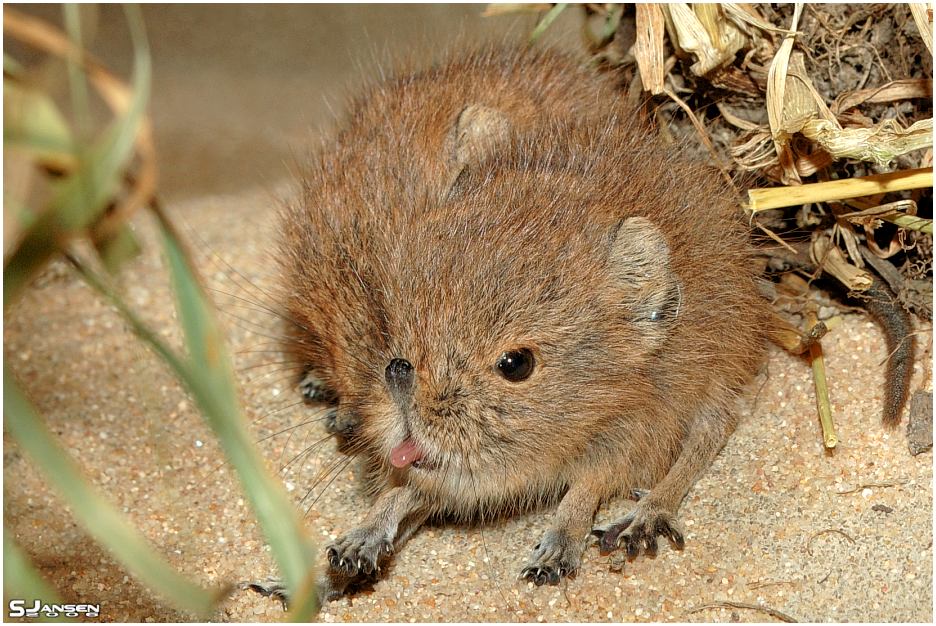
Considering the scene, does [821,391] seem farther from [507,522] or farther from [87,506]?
[87,506]

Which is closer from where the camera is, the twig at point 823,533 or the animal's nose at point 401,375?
the animal's nose at point 401,375

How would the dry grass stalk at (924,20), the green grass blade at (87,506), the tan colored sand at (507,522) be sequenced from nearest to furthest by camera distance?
the green grass blade at (87,506)
the tan colored sand at (507,522)
the dry grass stalk at (924,20)

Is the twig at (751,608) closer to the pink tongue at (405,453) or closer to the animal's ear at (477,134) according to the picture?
the pink tongue at (405,453)

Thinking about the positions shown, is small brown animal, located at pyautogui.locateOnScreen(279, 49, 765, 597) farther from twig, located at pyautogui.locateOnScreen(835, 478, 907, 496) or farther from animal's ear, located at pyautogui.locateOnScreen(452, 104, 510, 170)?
twig, located at pyautogui.locateOnScreen(835, 478, 907, 496)

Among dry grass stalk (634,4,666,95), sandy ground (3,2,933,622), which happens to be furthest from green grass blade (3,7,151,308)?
dry grass stalk (634,4,666,95)

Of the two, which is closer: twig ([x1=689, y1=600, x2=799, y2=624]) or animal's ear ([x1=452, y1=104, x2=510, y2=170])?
twig ([x1=689, y1=600, x2=799, y2=624])

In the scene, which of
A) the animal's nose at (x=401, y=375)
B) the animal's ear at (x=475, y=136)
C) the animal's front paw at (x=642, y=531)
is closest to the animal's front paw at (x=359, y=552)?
the animal's nose at (x=401, y=375)

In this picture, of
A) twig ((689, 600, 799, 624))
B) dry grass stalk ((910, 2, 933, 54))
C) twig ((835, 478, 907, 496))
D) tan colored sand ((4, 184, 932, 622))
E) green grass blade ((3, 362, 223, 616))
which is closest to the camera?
green grass blade ((3, 362, 223, 616))

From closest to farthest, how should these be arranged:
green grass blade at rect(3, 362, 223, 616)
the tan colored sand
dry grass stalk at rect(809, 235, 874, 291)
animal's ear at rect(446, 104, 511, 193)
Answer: green grass blade at rect(3, 362, 223, 616), the tan colored sand, animal's ear at rect(446, 104, 511, 193), dry grass stalk at rect(809, 235, 874, 291)
